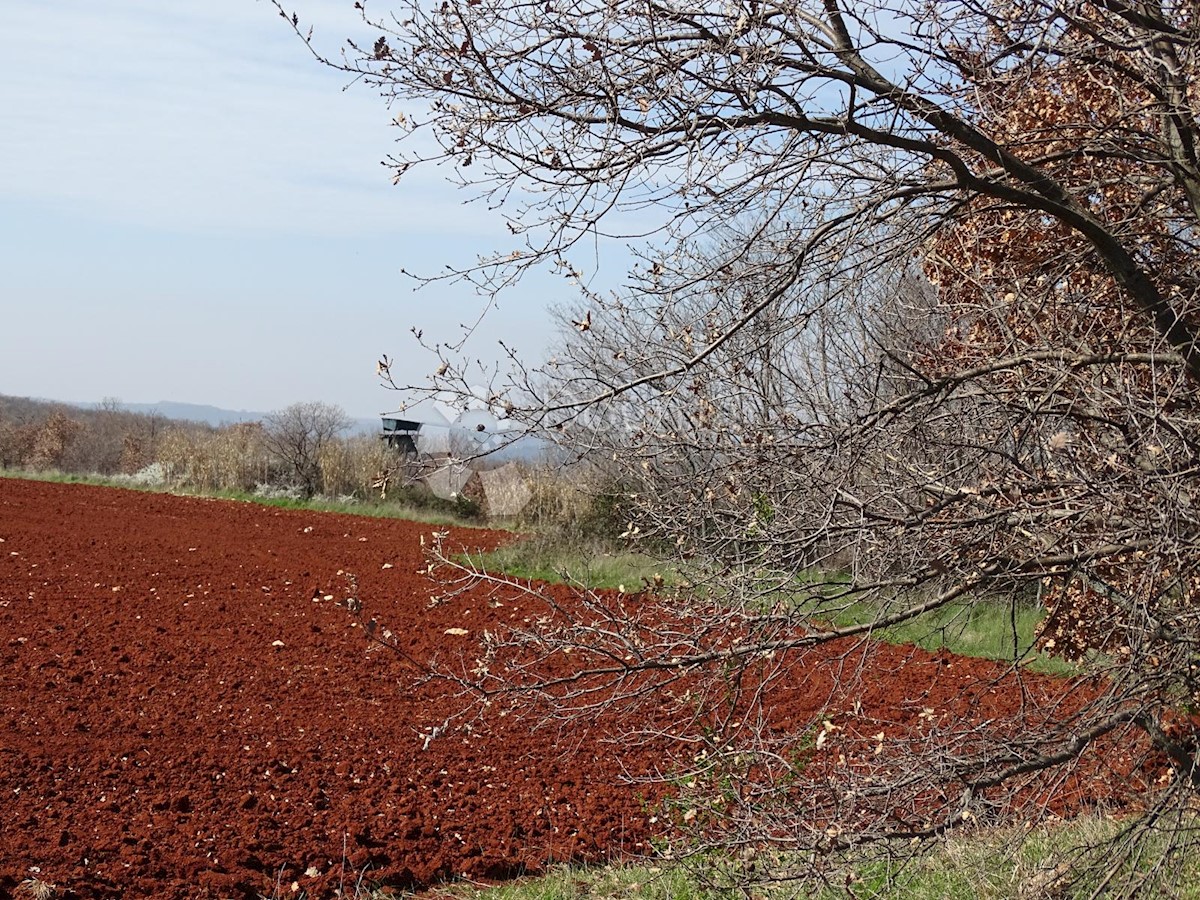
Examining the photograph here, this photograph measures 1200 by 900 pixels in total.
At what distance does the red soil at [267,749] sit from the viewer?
15.8 ft

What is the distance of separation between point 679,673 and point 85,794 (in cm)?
299

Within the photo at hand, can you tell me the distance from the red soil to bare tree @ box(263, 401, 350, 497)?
12.3 meters

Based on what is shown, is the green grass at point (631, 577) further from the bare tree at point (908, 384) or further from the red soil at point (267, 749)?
the bare tree at point (908, 384)

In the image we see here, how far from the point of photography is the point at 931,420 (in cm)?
395

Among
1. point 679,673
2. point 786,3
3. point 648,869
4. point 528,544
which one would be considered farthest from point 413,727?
point 528,544

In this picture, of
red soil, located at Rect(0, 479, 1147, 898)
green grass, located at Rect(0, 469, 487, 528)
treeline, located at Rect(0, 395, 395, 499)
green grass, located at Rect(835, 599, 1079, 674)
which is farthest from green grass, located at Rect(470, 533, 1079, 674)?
treeline, located at Rect(0, 395, 395, 499)

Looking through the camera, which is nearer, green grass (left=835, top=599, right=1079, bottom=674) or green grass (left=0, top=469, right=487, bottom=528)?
green grass (left=835, top=599, right=1079, bottom=674)

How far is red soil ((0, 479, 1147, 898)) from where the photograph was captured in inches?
190

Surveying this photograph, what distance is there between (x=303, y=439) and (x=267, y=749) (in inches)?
686

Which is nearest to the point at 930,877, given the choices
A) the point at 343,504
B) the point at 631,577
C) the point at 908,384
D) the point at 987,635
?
the point at 908,384

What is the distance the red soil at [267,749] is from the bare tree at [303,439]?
1228 centimetres

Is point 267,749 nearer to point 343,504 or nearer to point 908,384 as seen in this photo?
point 908,384

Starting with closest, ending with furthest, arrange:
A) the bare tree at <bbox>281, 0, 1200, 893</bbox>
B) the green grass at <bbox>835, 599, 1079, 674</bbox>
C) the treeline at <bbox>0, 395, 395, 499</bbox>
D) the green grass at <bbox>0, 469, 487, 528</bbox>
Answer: the bare tree at <bbox>281, 0, 1200, 893</bbox>, the green grass at <bbox>835, 599, 1079, 674</bbox>, the green grass at <bbox>0, 469, 487, 528</bbox>, the treeline at <bbox>0, 395, 395, 499</bbox>

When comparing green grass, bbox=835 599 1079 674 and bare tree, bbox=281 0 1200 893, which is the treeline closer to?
green grass, bbox=835 599 1079 674
